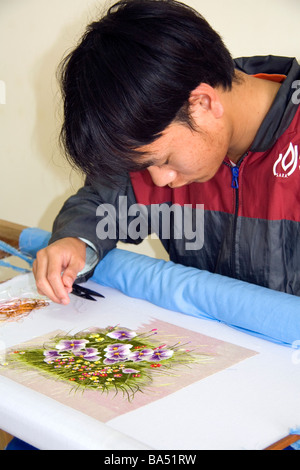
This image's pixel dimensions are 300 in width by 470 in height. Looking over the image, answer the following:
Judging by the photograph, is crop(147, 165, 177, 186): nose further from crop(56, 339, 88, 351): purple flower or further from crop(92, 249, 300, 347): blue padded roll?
crop(56, 339, 88, 351): purple flower

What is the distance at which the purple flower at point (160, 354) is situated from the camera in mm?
737

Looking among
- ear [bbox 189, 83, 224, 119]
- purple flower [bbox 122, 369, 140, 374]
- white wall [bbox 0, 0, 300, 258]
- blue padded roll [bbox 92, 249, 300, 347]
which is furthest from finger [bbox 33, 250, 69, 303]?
white wall [bbox 0, 0, 300, 258]

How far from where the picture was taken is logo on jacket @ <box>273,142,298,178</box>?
911 mm

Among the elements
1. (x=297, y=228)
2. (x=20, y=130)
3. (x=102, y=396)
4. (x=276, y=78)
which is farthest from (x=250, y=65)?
(x=20, y=130)

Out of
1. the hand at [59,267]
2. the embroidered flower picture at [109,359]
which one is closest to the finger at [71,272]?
the hand at [59,267]

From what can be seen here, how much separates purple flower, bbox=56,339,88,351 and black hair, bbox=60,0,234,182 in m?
0.24

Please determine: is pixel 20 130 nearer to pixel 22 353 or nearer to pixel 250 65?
pixel 250 65

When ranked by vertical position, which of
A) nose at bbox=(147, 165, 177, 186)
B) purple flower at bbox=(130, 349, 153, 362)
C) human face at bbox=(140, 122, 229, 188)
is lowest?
purple flower at bbox=(130, 349, 153, 362)

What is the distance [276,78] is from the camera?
39.2 inches

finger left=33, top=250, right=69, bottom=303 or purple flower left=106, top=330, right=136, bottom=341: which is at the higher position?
finger left=33, top=250, right=69, bottom=303

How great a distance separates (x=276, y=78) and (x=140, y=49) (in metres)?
0.36

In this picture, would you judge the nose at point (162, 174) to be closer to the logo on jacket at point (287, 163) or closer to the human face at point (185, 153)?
the human face at point (185, 153)

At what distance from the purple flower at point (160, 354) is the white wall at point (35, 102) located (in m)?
0.79

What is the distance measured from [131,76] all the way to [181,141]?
0.13m
